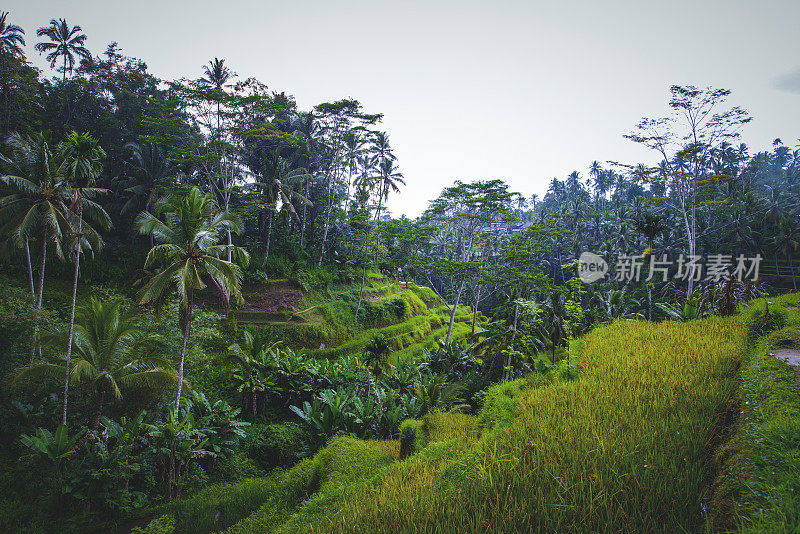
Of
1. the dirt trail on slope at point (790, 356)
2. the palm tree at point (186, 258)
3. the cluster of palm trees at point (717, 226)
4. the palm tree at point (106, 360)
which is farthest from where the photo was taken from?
the cluster of palm trees at point (717, 226)

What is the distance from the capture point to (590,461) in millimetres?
3316

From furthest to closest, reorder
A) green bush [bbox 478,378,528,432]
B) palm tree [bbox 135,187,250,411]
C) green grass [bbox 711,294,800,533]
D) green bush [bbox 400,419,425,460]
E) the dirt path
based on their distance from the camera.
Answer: palm tree [bbox 135,187,250,411], green bush [bbox 400,419,425,460], green bush [bbox 478,378,528,432], the dirt path, green grass [bbox 711,294,800,533]

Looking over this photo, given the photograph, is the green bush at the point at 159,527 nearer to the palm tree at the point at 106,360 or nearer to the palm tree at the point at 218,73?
the palm tree at the point at 106,360

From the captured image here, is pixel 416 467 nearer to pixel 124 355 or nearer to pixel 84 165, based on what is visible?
pixel 124 355

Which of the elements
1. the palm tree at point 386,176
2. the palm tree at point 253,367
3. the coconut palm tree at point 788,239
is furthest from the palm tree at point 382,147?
the coconut palm tree at point 788,239

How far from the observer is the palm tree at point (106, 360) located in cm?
953

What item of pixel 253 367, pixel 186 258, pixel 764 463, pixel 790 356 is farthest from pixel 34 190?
pixel 790 356

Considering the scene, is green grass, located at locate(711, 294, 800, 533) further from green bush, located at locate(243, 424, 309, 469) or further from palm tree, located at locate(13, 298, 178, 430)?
palm tree, located at locate(13, 298, 178, 430)

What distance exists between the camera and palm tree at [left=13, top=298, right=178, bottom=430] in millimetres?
9531

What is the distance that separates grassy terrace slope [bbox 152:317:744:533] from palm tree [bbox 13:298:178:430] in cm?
716

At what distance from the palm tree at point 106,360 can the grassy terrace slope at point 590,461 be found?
7.16m

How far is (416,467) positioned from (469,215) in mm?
17553

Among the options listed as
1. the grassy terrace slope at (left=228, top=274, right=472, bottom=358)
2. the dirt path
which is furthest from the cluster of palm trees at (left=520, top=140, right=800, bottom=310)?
the dirt path

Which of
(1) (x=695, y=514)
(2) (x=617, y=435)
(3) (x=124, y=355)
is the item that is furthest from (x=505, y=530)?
(3) (x=124, y=355)
